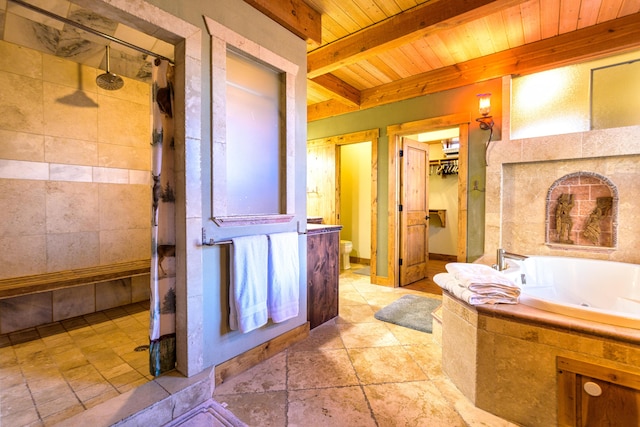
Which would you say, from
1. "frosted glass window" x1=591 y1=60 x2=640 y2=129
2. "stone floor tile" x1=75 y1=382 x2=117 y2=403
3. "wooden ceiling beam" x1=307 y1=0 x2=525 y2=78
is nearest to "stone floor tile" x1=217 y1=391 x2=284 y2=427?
"stone floor tile" x1=75 y1=382 x2=117 y2=403

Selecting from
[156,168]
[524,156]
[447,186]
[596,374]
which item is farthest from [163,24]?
[447,186]

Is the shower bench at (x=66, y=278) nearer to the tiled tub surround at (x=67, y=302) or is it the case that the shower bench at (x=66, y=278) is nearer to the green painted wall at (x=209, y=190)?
the tiled tub surround at (x=67, y=302)

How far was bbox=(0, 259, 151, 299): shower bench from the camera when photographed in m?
2.06

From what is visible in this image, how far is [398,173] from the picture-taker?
382cm

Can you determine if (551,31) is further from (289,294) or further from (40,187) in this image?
(40,187)

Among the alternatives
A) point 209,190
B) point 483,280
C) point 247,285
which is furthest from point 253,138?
point 483,280

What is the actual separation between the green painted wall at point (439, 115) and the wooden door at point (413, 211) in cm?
23

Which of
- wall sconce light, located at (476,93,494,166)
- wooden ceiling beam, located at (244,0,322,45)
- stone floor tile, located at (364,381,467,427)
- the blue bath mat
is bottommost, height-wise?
stone floor tile, located at (364,381,467,427)

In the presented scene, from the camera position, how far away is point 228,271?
1.82m

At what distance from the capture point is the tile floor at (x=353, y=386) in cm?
148

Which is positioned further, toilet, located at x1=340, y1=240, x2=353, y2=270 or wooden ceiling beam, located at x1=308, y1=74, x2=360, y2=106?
toilet, located at x1=340, y1=240, x2=353, y2=270

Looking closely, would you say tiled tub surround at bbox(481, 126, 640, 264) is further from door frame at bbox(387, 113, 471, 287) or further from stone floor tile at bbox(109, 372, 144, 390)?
stone floor tile at bbox(109, 372, 144, 390)

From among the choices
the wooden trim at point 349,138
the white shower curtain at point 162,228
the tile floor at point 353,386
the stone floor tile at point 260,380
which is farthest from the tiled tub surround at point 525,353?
the wooden trim at point 349,138

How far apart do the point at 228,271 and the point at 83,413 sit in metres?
0.92
